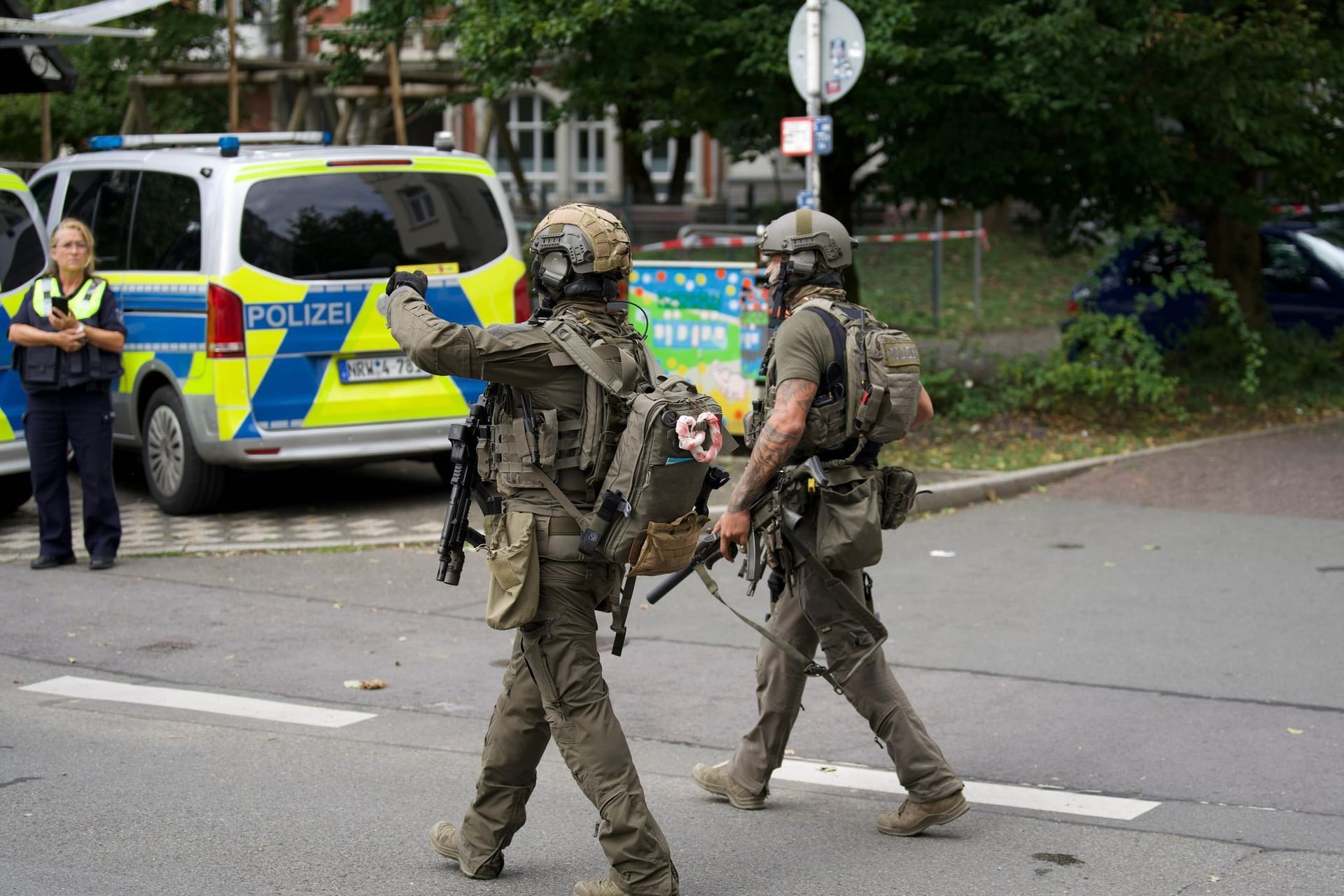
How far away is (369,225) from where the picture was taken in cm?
942

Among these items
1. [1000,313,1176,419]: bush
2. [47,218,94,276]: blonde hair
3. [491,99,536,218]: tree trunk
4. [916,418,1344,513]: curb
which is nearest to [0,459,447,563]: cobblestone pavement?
[47,218,94,276]: blonde hair

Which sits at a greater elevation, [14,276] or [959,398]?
[14,276]

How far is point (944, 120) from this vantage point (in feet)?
40.5

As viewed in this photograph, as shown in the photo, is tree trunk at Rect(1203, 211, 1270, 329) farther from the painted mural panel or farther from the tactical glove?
the tactical glove

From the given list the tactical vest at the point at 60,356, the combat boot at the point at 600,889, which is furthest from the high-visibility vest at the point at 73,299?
the combat boot at the point at 600,889

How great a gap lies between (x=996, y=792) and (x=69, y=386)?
5.24m

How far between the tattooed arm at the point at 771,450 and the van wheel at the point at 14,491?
20.1ft

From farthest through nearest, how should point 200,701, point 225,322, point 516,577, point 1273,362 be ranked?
point 1273,362
point 225,322
point 200,701
point 516,577

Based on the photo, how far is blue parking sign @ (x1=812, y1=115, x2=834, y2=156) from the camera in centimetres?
1023

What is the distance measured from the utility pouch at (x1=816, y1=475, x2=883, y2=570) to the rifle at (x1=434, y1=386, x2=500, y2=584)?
3.32 ft

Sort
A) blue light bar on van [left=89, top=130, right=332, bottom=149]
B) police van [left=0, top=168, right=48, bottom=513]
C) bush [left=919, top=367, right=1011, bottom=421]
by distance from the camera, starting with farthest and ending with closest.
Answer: bush [left=919, top=367, right=1011, bottom=421] → blue light bar on van [left=89, top=130, right=332, bottom=149] → police van [left=0, top=168, right=48, bottom=513]

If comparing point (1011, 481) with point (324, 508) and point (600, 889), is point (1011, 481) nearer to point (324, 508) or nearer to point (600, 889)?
point (324, 508)

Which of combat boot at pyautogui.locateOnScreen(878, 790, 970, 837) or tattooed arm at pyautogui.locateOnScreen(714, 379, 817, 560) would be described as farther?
combat boot at pyautogui.locateOnScreen(878, 790, 970, 837)

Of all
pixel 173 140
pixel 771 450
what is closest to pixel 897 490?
pixel 771 450
